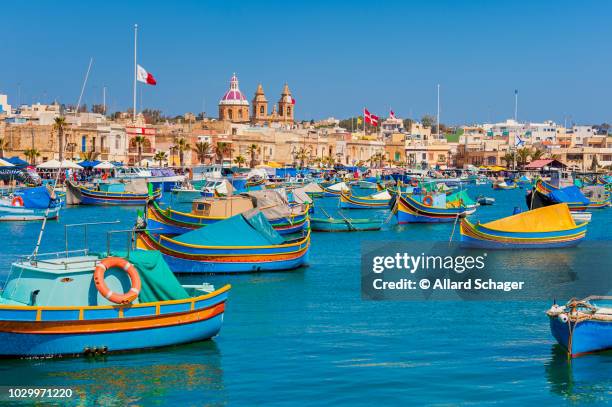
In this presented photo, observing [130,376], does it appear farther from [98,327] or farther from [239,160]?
[239,160]

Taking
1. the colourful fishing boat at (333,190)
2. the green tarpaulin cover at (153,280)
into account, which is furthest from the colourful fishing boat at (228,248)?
the colourful fishing boat at (333,190)

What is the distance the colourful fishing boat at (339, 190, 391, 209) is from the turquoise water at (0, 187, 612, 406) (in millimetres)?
43296

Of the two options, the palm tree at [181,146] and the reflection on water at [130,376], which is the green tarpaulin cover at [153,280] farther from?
the palm tree at [181,146]

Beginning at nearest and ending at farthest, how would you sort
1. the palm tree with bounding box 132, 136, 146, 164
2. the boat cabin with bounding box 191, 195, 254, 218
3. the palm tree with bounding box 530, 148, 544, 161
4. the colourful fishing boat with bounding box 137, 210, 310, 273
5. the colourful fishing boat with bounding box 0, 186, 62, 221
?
the colourful fishing boat with bounding box 137, 210, 310, 273, the boat cabin with bounding box 191, 195, 254, 218, the colourful fishing boat with bounding box 0, 186, 62, 221, the palm tree with bounding box 132, 136, 146, 164, the palm tree with bounding box 530, 148, 544, 161

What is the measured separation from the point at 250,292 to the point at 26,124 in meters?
Result: 70.7

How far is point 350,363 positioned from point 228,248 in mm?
11823

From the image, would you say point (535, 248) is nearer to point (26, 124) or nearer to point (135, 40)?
point (135, 40)

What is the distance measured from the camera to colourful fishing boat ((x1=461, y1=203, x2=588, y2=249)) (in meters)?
39.2

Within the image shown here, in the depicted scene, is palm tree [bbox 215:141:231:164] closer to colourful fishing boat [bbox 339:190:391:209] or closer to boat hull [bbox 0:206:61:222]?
colourful fishing boat [bbox 339:190:391:209]

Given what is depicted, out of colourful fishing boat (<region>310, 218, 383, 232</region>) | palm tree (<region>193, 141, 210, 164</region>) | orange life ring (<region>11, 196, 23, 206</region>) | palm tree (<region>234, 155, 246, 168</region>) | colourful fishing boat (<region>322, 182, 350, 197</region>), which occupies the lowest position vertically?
colourful fishing boat (<region>310, 218, 383, 232</region>)

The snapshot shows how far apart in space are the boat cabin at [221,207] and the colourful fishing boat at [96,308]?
22.1 metres

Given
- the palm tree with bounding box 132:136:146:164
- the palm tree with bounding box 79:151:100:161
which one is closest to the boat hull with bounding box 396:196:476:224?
the palm tree with bounding box 132:136:146:164

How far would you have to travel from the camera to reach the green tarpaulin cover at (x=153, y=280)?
20125 millimetres

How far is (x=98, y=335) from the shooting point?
19.4 metres
